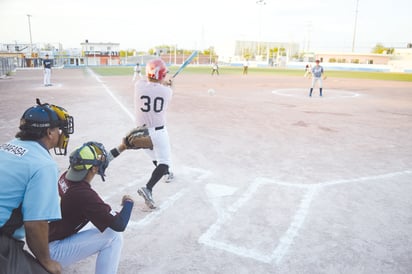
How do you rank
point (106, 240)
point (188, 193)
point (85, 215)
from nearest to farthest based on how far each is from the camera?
1. point (85, 215)
2. point (106, 240)
3. point (188, 193)

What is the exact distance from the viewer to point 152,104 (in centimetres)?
509

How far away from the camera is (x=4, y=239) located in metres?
2.29

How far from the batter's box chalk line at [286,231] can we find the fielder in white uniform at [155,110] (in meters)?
1.14

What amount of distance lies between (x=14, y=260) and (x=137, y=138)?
9.57 ft

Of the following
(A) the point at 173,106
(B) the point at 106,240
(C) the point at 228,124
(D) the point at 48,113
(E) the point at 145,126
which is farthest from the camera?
(A) the point at 173,106

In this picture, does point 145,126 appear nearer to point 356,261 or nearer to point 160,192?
point 160,192

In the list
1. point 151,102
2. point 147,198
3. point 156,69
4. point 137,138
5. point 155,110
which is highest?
point 156,69

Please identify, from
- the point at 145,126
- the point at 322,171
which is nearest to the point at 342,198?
the point at 322,171

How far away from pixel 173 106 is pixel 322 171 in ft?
30.2

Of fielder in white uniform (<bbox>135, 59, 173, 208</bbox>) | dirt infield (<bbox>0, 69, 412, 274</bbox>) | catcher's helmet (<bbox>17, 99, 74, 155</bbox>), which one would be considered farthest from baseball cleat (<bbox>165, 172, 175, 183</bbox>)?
catcher's helmet (<bbox>17, 99, 74, 155</bbox>)

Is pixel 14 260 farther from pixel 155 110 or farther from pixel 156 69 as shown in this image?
pixel 156 69

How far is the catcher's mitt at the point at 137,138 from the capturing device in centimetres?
503

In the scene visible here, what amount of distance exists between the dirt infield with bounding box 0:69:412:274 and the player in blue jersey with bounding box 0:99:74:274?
4.34 ft

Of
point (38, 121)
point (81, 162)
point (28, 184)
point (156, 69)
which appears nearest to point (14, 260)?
point (28, 184)
